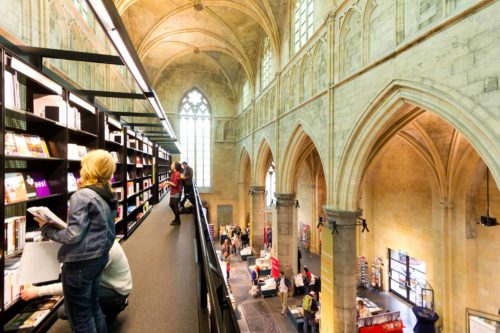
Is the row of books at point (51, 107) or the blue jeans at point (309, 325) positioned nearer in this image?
the row of books at point (51, 107)

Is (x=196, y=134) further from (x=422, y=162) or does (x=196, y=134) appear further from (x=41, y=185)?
(x=41, y=185)

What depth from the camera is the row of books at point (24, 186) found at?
2068 millimetres

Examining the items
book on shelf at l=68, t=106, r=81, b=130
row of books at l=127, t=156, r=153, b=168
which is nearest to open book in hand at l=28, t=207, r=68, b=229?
book on shelf at l=68, t=106, r=81, b=130

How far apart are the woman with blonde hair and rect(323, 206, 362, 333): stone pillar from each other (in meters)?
5.46

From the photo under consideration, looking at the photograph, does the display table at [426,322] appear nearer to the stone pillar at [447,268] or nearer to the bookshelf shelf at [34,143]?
the stone pillar at [447,268]

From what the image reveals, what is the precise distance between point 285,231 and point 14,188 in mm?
9354

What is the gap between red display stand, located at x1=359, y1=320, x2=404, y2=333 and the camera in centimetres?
667

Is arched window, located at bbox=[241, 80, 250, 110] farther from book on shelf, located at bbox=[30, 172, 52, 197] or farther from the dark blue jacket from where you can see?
the dark blue jacket

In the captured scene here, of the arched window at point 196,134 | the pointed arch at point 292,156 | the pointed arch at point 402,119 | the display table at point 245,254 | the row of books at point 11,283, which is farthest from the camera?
the arched window at point 196,134

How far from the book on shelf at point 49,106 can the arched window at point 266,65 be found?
1094 centimetres

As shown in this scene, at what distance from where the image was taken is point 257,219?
48.0 feet

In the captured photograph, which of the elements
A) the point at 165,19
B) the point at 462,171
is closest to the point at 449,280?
the point at 462,171

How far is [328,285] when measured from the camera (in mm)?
6578

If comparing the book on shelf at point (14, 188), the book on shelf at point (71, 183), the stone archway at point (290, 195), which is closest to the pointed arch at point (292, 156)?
the stone archway at point (290, 195)
